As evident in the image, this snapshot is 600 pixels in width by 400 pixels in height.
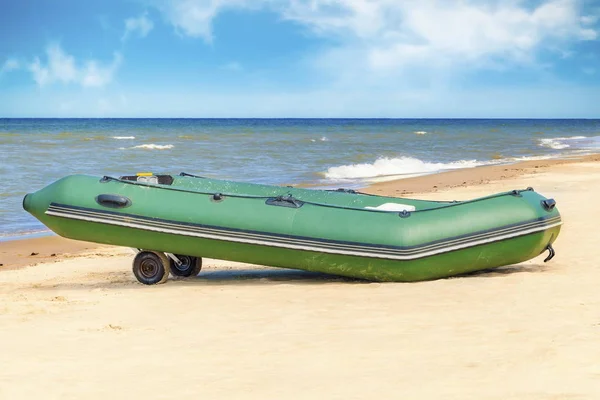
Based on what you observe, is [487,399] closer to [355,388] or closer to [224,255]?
[355,388]

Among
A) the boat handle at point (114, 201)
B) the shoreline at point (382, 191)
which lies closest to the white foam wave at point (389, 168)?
the shoreline at point (382, 191)

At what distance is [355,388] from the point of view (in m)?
4.38

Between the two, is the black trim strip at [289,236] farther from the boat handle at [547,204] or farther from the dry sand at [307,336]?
the dry sand at [307,336]

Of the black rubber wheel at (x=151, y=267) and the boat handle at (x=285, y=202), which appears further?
the black rubber wheel at (x=151, y=267)

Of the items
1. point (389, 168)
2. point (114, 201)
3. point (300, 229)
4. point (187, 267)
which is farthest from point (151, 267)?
point (389, 168)

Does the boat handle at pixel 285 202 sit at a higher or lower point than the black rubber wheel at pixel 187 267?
higher

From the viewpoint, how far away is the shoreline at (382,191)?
10477 mm

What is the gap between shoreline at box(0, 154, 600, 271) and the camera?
10477 mm

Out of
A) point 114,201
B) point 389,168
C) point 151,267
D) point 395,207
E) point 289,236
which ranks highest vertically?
point 114,201

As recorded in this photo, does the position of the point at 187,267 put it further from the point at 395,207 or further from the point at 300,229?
the point at 395,207

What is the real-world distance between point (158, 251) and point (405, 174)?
1570 centimetres

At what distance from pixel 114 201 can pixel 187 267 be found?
3.81ft

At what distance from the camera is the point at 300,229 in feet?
24.4

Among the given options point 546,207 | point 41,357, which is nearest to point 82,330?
point 41,357
